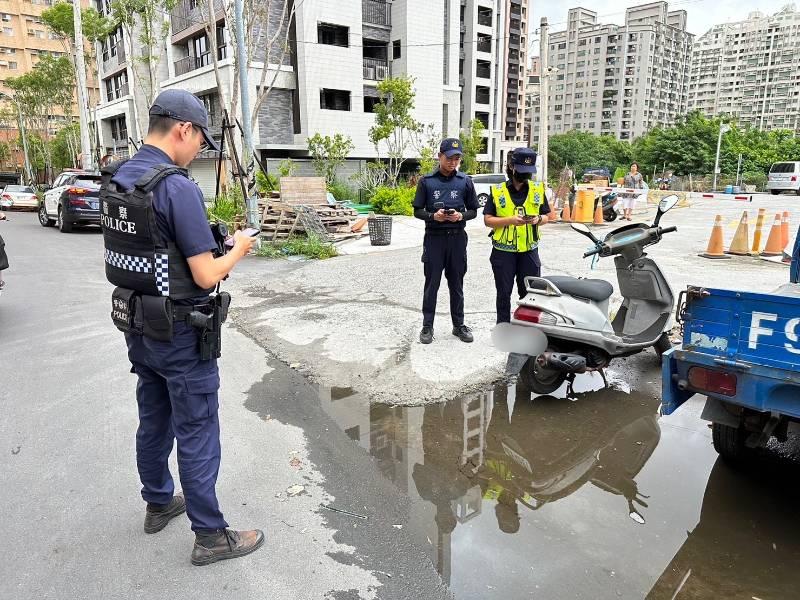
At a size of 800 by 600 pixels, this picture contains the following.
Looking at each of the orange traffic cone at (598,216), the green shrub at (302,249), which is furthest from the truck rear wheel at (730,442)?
the orange traffic cone at (598,216)

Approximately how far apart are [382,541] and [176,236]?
1734 mm

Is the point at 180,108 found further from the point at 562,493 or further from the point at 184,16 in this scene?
the point at 184,16

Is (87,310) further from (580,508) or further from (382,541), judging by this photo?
(580,508)

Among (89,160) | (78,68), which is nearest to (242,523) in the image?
(89,160)

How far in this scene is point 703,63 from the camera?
126 m

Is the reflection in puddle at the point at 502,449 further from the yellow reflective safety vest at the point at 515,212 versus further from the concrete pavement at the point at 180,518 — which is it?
the yellow reflective safety vest at the point at 515,212

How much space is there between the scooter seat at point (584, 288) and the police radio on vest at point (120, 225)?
127 inches

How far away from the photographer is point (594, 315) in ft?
14.4

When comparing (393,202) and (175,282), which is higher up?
(175,282)

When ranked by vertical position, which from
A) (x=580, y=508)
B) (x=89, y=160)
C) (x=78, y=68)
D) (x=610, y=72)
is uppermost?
(x=610, y=72)

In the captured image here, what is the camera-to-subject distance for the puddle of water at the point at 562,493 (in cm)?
258

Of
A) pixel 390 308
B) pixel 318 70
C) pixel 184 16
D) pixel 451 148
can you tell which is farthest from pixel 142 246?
pixel 184 16

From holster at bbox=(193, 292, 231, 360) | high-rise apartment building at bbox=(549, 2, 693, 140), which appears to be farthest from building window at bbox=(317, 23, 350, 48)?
high-rise apartment building at bbox=(549, 2, 693, 140)

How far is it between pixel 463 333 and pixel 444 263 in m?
0.76
